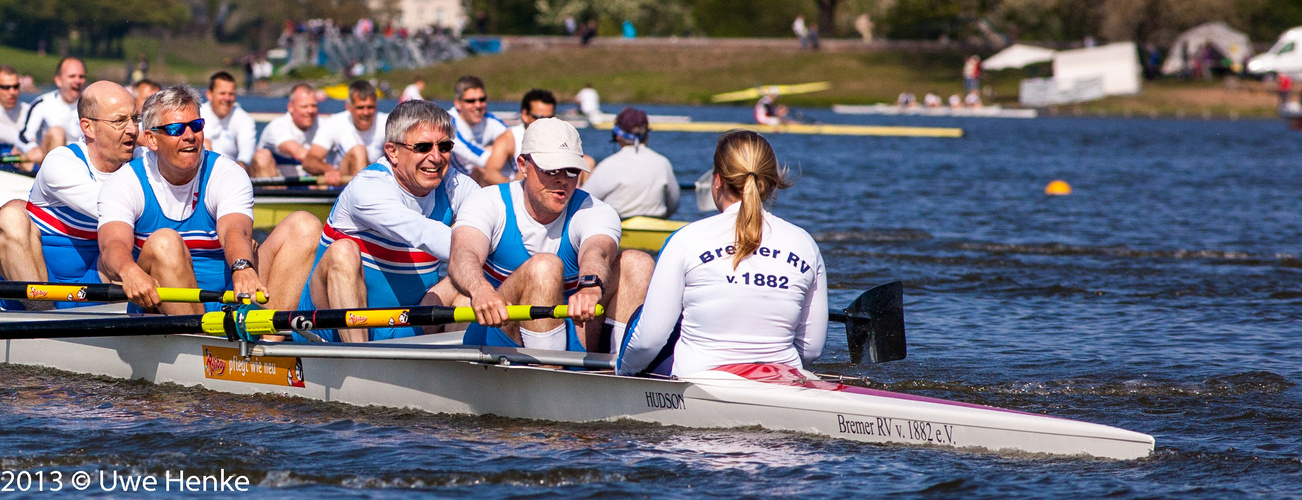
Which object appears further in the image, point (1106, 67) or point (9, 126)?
point (1106, 67)

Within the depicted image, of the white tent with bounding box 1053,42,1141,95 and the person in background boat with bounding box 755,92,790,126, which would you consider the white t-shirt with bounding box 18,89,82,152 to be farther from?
the white tent with bounding box 1053,42,1141,95

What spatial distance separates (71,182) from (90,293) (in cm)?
92

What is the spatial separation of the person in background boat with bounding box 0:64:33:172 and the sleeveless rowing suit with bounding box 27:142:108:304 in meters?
5.59

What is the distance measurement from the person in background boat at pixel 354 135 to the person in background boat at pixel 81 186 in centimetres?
463

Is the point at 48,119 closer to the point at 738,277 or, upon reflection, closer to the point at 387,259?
the point at 387,259

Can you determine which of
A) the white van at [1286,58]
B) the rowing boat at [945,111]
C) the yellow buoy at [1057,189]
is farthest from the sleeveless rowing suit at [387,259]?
the white van at [1286,58]

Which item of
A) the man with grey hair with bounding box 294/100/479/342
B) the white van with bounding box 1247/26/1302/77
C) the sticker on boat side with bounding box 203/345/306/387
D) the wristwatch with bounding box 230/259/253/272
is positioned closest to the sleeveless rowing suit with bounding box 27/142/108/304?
the sticker on boat side with bounding box 203/345/306/387

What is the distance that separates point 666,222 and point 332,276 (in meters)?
5.35

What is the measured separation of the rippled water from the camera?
5.22 meters

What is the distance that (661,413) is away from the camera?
5652 millimetres

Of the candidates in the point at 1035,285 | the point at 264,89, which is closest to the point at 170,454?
the point at 1035,285

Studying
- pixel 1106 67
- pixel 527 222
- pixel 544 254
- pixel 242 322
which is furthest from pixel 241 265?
pixel 1106 67

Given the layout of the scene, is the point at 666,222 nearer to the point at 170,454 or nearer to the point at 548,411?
the point at 548,411

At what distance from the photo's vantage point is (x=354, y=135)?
1229 cm
